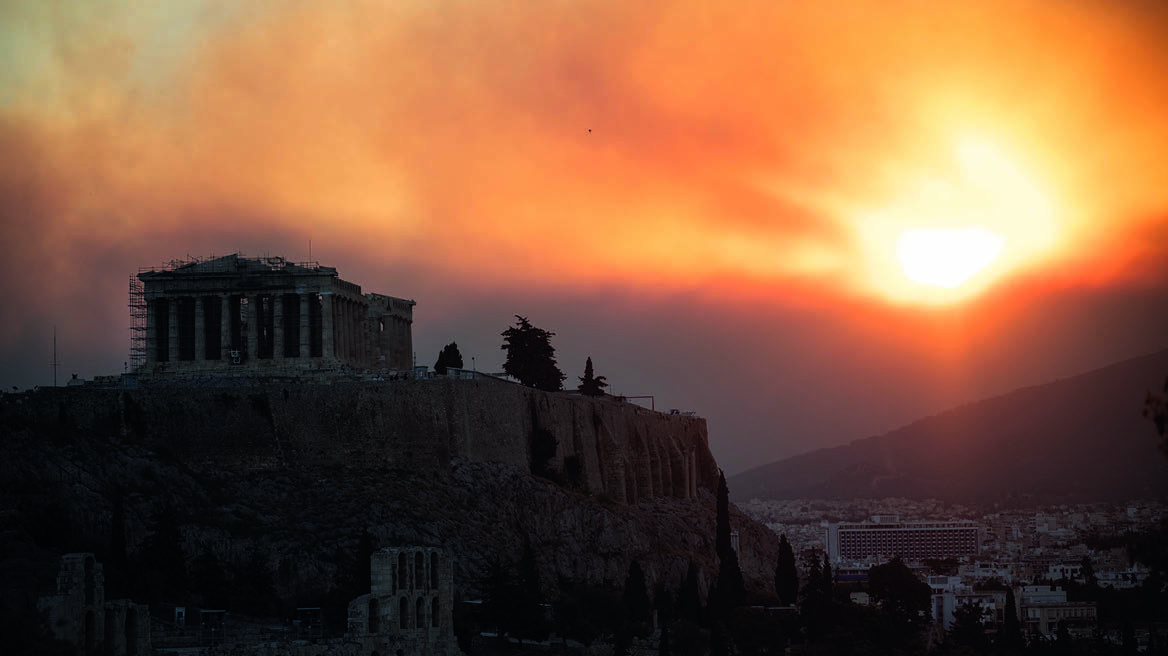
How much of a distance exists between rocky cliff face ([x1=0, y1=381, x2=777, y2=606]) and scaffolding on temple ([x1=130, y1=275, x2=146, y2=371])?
8.59m

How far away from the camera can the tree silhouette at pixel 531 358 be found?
4530 inches

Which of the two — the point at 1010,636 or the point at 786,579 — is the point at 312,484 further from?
the point at 1010,636

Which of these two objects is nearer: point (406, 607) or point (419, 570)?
point (406, 607)

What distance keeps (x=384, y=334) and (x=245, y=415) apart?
20199mm

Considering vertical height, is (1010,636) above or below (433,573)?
below

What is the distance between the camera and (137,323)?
102m

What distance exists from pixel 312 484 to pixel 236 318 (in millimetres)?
14037

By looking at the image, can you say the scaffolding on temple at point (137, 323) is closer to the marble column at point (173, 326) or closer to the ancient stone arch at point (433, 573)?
the marble column at point (173, 326)

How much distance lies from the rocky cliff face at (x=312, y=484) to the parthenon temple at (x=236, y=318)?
261 inches

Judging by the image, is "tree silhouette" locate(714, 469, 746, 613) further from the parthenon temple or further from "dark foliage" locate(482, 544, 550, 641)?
the parthenon temple

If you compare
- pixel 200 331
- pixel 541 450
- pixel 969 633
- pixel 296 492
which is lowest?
pixel 969 633

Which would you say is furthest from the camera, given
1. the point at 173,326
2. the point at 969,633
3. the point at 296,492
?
the point at 969,633

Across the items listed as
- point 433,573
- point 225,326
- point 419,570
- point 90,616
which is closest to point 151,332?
point 225,326

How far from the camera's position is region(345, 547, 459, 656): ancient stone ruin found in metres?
65.1
